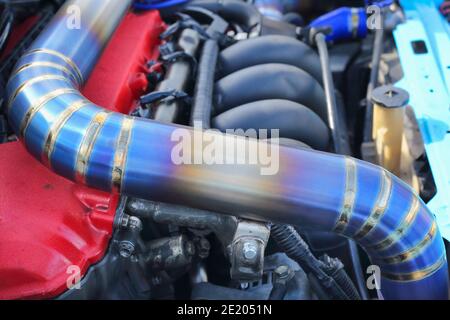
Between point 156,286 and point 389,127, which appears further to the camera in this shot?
point 389,127

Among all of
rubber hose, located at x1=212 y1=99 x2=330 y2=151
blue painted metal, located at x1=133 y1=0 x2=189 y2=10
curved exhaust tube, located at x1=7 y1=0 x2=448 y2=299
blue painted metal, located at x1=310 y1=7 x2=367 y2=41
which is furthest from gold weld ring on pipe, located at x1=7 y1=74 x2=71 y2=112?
blue painted metal, located at x1=310 y1=7 x2=367 y2=41

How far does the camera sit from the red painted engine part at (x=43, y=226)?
1045 millimetres

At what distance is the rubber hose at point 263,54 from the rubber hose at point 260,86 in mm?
90

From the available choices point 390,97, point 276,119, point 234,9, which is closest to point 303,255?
point 276,119

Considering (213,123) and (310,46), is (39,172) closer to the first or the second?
(213,123)

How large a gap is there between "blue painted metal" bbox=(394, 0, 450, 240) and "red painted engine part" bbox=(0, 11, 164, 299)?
2.50 feet

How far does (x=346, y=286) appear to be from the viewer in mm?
1269

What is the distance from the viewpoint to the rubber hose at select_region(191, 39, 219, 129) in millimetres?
1341

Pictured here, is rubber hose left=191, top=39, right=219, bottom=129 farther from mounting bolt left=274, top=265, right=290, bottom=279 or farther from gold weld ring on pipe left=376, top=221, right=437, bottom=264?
gold weld ring on pipe left=376, top=221, right=437, bottom=264

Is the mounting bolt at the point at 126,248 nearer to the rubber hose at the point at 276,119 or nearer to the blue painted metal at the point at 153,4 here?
the rubber hose at the point at 276,119

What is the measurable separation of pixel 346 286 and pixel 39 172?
0.76 metres

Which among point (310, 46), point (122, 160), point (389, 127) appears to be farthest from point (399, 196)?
point (310, 46)

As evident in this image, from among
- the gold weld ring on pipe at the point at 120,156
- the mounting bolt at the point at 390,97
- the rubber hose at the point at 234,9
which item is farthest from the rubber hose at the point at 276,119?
the rubber hose at the point at 234,9

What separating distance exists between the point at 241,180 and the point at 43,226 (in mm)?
417
